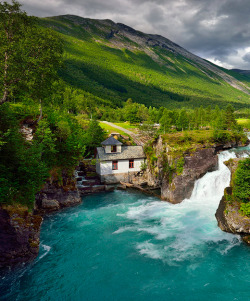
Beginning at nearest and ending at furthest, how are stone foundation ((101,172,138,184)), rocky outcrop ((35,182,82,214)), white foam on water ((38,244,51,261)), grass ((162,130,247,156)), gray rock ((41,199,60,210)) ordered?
white foam on water ((38,244,51,261)) < rocky outcrop ((35,182,82,214)) < gray rock ((41,199,60,210)) < grass ((162,130,247,156)) < stone foundation ((101,172,138,184))

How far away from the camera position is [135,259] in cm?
1705

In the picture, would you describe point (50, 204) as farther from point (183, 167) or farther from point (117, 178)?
point (183, 167)

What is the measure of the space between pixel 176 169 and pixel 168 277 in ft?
53.4

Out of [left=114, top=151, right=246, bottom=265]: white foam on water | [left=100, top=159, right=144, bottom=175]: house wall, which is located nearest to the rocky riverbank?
[left=114, top=151, right=246, bottom=265]: white foam on water

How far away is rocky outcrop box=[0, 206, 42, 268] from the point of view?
601 inches

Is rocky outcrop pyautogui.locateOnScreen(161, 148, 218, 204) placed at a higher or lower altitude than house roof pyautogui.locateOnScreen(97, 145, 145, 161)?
lower

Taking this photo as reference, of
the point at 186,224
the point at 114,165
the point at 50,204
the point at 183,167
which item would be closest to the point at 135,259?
the point at 186,224

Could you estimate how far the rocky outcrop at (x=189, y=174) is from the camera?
28.3 m

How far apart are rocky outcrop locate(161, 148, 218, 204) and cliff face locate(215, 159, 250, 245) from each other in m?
6.87

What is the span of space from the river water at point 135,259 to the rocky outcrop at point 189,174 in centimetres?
228

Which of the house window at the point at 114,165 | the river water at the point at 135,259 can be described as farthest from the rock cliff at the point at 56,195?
the house window at the point at 114,165

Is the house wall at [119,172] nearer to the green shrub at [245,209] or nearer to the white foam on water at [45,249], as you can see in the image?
the white foam on water at [45,249]

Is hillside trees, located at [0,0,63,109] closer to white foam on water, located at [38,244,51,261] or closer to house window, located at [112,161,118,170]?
white foam on water, located at [38,244,51,261]

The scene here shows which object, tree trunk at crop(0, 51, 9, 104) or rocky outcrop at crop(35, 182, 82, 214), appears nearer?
tree trunk at crop(0, 51, 9, 104)
